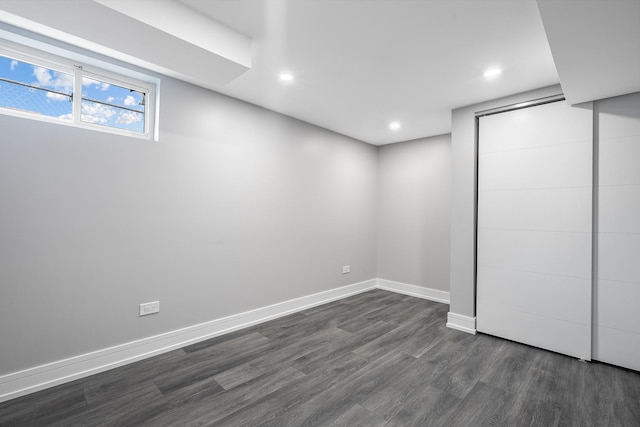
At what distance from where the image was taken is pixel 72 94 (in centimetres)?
242

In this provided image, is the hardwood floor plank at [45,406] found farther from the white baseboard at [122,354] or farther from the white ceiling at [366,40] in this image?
the white ceiling at [366,40]

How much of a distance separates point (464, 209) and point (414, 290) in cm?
202

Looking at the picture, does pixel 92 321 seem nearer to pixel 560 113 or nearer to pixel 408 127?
pixel 408 127

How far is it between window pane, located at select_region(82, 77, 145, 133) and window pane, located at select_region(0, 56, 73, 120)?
0.12 m

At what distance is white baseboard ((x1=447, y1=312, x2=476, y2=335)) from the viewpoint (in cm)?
331

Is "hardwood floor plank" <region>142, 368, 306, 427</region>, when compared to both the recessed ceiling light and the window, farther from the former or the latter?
the recessed ceiling light

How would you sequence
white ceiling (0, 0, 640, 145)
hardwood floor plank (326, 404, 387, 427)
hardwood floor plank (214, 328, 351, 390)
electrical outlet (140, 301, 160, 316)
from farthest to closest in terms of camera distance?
electrical outlet (140, 301, 160, 316) → hardwood floor plank (214, 328, 351, 390) → hardwood floor plank (326, 404, 387, 427) → white ceiling (0, 0, 640, 145)

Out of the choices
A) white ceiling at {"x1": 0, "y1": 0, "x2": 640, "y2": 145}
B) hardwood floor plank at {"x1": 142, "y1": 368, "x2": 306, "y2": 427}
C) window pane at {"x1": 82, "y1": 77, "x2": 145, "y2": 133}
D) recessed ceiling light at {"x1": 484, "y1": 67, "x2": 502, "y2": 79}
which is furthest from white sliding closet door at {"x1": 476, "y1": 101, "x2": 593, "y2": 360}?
window pane at {"x1": 82, "y1": 77, "x2": 145, "y2": 133}

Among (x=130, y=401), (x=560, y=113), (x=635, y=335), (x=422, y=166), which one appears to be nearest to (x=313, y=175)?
(x=422, y=166)

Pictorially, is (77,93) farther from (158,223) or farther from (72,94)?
(158,223)

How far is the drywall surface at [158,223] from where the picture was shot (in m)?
2.13

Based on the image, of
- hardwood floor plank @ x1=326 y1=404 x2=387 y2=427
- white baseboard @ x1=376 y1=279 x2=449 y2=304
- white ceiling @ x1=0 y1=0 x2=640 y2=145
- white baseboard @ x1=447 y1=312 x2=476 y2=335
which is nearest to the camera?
white ceiling @ x1=0 y1=0 x2=640 y2=145

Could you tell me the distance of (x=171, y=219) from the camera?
2.83m

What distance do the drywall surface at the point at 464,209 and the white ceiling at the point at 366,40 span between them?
0.43 m
